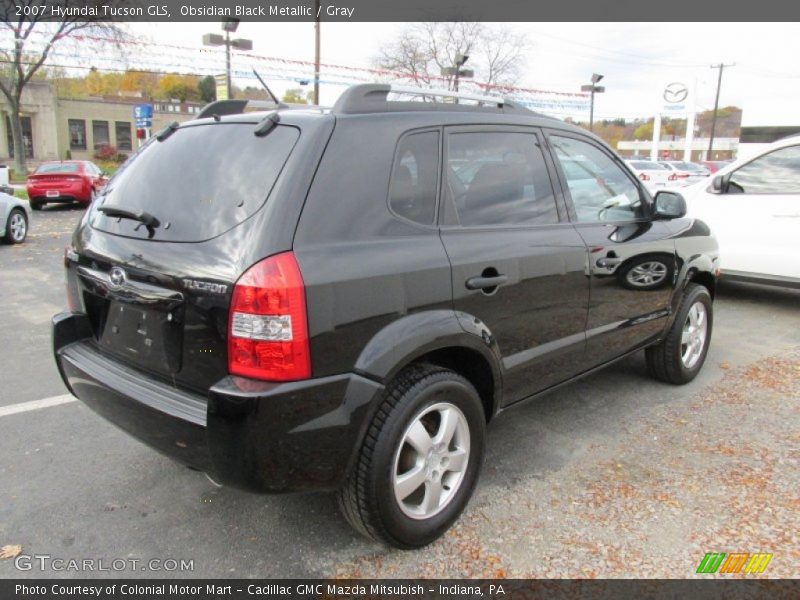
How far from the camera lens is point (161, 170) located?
2.69 m

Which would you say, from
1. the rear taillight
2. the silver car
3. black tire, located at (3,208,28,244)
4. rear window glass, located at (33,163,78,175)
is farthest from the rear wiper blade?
rear window glass, located at (33,163,78,175)

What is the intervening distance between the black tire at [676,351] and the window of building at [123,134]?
56.8 meters

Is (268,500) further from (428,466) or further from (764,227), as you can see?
(764,227)

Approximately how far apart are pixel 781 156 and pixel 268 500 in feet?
20.2

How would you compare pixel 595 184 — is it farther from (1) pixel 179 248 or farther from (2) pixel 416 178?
(1) pixel 179 248

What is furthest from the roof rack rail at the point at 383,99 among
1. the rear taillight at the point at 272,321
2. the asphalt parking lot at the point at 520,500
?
the asphalt parking lot at the point at 520,500

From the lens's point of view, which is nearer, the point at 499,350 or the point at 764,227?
the point at 499,350

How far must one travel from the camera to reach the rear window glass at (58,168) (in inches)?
661

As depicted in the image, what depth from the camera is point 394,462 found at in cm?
240

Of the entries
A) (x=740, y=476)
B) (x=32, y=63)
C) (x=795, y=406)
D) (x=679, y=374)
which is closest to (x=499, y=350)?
(x=740, y=476)

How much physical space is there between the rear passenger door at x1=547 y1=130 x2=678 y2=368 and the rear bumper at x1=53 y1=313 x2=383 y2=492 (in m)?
1.71

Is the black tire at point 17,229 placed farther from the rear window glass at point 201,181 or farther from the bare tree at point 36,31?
the bare tree at point 36,31

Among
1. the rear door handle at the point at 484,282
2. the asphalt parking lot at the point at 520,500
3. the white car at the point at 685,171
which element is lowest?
the asphalt parking lot at the point at 520,500

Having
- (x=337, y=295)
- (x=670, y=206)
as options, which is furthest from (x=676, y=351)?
(x=337, y=295)
